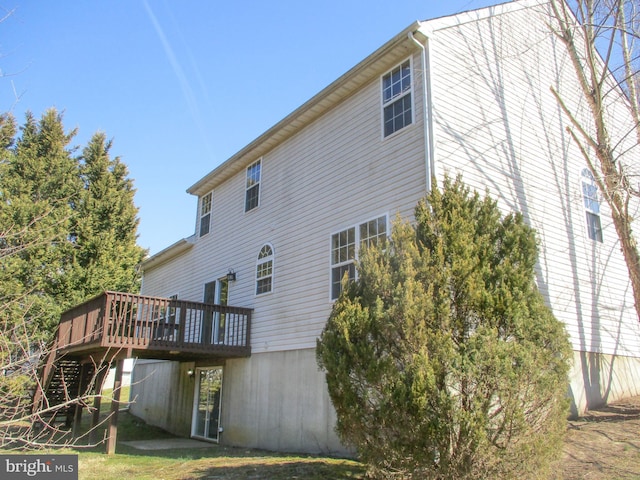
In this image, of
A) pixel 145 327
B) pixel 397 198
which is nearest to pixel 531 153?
pixel 397 198

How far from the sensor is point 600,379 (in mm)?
10602

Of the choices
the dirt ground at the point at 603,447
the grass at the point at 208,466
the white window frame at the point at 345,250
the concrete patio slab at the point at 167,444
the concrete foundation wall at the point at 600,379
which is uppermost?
the white window frame at the point at 345,250

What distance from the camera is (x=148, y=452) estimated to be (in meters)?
11.4

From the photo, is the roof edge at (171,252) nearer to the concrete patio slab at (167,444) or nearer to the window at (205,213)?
the window at (205,213)

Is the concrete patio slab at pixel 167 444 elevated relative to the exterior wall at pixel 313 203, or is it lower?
lower

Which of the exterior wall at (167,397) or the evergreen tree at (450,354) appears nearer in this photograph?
the evergreen tree at (450,354)

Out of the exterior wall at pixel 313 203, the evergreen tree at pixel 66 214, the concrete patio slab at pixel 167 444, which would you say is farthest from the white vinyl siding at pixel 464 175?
the evergreen tree at pixel 66 214

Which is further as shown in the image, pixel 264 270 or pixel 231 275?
pixel 231 275

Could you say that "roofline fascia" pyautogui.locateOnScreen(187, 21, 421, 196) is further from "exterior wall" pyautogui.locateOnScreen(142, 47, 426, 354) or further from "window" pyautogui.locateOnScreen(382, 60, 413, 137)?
"window" pyautogui.locateOnScreen(382, 60, 413, 137)

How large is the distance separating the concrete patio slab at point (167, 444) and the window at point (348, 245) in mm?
6080

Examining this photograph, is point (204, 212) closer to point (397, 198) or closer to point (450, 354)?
point (397, 198)

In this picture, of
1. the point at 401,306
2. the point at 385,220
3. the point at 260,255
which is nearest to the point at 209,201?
the point at 260,255

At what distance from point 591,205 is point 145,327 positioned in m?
11.5

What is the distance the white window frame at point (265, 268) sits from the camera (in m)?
12.4
